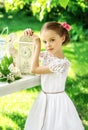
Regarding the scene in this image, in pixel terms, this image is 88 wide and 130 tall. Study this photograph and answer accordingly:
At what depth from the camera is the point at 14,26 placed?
1041 centimetres

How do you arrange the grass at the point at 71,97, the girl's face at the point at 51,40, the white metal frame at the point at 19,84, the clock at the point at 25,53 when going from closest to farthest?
1. the white metal frame at the point at 19,84
2. the girl's face at the point at 51,40
3. the clock at the point at 25,53
4. the grass at the point at 71,97

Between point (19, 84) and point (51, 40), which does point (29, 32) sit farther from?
point (19, 84)

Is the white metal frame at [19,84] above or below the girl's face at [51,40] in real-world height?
below

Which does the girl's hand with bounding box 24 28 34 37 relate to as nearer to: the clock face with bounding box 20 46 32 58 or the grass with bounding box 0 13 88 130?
the clock face with bounding box 20 46 32 58

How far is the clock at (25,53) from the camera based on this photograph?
358 centimetres

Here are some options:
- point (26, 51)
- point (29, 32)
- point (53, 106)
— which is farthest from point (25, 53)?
point (53, 106)

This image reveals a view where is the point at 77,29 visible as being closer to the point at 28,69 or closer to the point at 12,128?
the point at 12,128

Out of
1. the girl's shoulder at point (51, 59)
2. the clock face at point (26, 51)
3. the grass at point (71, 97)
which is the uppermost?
the clock face at point (26, 51)

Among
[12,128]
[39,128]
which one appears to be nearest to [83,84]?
[12,128]

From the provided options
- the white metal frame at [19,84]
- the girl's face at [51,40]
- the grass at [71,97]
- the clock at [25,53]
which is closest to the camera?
the white metal frame at [19,84]

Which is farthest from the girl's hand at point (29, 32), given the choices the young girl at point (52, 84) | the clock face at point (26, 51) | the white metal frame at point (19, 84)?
the white metal frame at point (19, 84)

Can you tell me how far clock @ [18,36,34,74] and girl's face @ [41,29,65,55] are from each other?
0.48ft

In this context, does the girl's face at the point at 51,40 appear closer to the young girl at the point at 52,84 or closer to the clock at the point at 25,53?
the young girl at the point at 52,84

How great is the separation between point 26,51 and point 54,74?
0.30 meters
